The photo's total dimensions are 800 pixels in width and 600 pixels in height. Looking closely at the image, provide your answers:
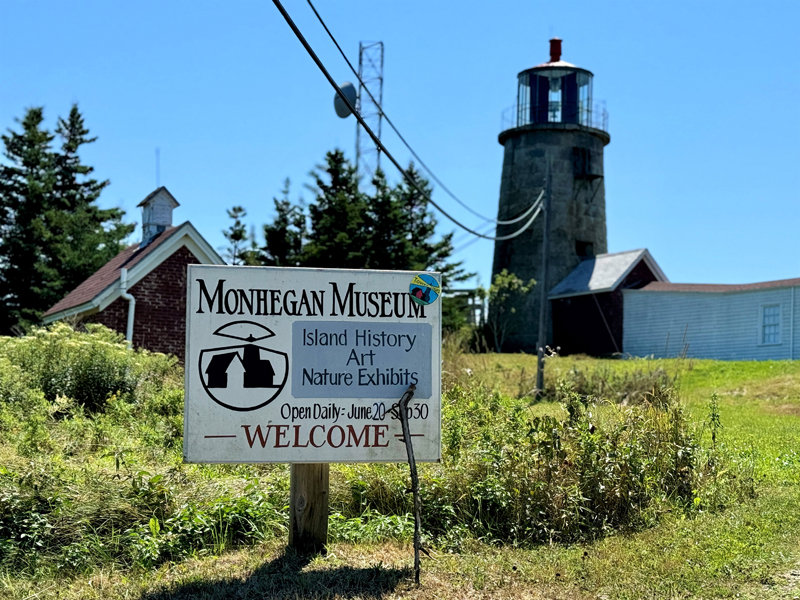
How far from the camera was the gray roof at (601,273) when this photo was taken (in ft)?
115

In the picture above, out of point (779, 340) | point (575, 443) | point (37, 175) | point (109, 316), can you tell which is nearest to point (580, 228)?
point (779, 340)

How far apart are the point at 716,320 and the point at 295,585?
28428mm

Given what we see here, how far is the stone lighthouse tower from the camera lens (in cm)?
3812

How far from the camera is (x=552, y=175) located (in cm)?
3894

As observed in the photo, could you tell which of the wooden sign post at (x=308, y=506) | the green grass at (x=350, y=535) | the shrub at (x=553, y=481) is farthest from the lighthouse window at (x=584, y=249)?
the wooden sign post at (x=308, y=506)

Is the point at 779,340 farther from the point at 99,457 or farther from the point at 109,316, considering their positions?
the point at 99,457

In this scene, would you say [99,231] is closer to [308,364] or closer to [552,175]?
[552,175]

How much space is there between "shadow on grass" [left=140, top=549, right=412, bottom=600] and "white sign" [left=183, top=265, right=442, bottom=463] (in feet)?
2.41

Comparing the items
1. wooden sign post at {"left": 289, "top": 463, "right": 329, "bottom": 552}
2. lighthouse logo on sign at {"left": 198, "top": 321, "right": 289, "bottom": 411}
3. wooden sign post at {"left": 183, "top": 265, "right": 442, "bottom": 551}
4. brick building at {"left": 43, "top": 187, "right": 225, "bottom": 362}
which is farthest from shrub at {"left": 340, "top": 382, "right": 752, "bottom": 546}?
brick building at {"left": 43, "top": 187, "right": 225, "bottom": 362}

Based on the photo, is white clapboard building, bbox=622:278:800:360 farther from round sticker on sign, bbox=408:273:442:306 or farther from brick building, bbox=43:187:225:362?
round sticker on sign, bbox=408:273:442:306

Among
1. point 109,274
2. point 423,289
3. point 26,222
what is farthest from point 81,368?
point 26,222

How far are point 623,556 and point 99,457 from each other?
4.87m

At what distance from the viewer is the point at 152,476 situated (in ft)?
24.4

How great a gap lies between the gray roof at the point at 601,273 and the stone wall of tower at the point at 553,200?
0.74 metres
